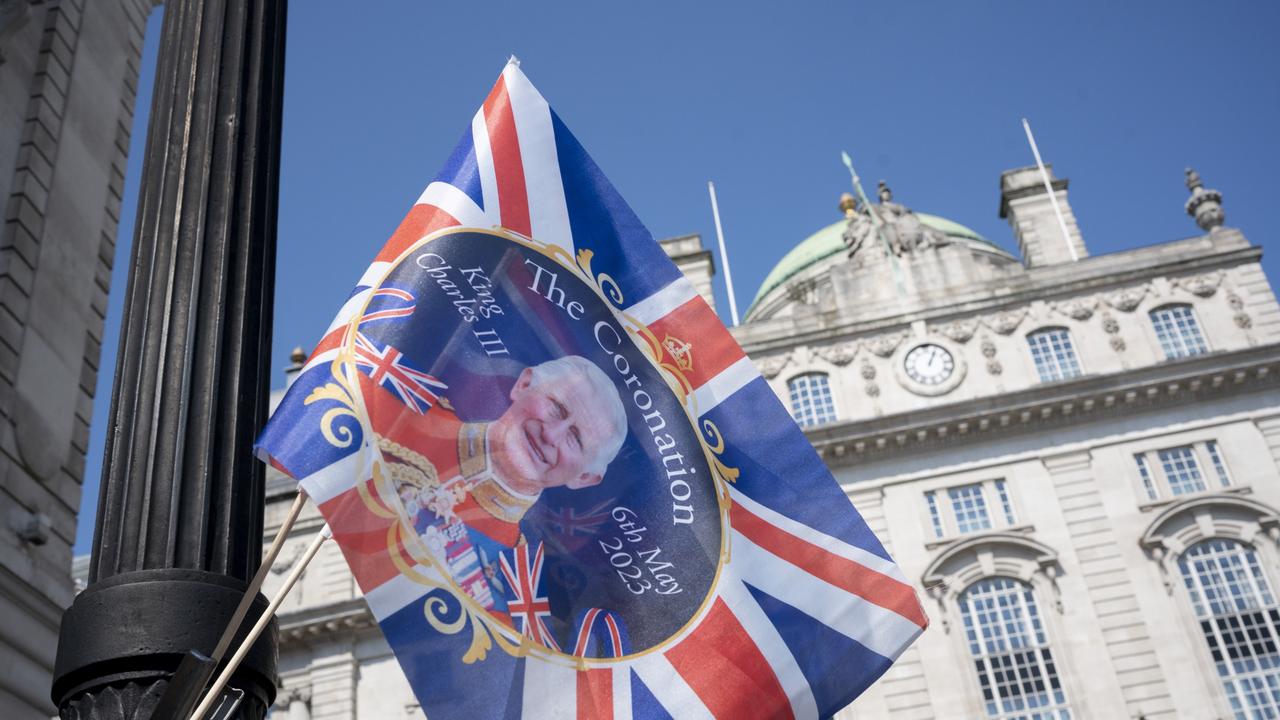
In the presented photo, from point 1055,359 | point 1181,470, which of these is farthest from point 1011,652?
point 1055,359

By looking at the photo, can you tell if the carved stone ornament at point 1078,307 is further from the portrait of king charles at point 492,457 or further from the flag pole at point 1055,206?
the portrait of king charles at point 492,457

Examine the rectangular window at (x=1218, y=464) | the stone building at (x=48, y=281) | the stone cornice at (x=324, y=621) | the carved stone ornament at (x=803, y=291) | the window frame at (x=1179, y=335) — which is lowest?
the stone building at (x=48, y=281)

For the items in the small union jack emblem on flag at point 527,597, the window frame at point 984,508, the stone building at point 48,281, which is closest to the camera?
the small union jack emblem on flag at point 527,597

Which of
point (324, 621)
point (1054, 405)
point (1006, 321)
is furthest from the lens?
point (1006, 321)

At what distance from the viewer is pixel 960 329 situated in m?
35.9

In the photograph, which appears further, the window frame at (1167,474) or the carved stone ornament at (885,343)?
the carved stone ornament at (885,343)

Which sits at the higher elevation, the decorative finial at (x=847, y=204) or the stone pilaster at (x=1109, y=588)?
the decorative finial at (x=847, y=204)

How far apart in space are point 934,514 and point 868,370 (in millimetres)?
4620

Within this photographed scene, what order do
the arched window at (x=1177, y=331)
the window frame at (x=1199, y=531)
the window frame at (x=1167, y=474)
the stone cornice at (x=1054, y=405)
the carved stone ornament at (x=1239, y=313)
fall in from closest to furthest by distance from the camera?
the window frame at (x=1199, y=531), the window frame at (x=1167, y=474), the stone cornice at (x=1054, y=405), the carved stone ornament at (x=1239, y=313), the arched window at (x=1177, y=331)

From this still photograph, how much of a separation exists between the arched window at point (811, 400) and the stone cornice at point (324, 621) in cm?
1307

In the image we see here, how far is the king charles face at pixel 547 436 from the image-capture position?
6.80 metres

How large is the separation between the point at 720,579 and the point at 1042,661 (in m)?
26.0

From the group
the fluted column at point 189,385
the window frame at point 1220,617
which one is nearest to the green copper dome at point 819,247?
the window frame at point 1220,617

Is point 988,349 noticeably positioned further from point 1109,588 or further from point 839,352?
point 1109,588
